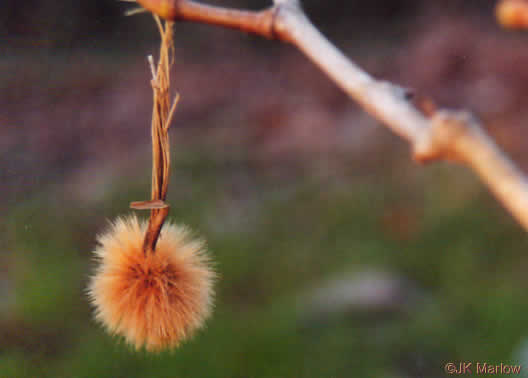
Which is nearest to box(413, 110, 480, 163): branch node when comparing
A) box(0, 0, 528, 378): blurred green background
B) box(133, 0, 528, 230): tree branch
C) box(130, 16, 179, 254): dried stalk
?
box(133, 0, 528, 230): tree branch

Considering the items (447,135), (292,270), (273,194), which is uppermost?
(273,194)

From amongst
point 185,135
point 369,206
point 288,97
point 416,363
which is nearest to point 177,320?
point 416,363

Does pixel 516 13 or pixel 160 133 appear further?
pixel 160 133

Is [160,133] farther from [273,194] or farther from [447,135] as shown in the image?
[273,194]

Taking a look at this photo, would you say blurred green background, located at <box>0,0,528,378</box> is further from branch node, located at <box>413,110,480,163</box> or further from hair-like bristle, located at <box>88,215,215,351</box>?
branch node, located at <box>413,110,480,163</box>

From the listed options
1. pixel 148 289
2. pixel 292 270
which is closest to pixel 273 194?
pixel 292 270

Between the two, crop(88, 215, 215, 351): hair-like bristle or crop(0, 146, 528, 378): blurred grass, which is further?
crop(0, 146, 528, 378): blurred grass

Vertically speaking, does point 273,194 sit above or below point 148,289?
above

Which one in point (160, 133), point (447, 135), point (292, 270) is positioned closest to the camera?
point (447, 135)
